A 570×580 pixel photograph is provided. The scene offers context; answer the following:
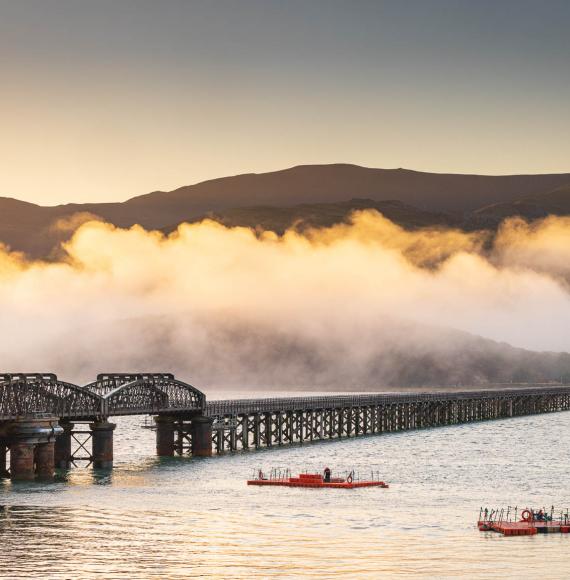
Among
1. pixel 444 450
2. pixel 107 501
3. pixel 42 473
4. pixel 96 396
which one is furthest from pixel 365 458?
pixel 107 501

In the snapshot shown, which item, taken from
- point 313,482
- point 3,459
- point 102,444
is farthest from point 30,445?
point 313,482

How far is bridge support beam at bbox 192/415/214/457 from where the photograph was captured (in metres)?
141

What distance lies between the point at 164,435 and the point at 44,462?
32.3 metres

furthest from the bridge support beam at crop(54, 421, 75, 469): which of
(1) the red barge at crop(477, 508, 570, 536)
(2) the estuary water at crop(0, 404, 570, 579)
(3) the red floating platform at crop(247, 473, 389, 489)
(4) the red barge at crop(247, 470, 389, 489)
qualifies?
(1) the red barge at crop(477, 508, 570, 536)

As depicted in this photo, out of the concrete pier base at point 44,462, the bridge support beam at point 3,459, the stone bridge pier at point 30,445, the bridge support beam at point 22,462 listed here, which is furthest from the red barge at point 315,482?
the bridge support beam at point 3,459

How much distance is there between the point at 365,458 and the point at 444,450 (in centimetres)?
2021

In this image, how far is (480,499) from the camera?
4048 inches

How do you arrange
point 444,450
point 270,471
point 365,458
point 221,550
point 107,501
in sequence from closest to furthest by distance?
point 221,550 → point 107,501 → point 270,471 → point 365,458 → point 444,450

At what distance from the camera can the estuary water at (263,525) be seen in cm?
7106

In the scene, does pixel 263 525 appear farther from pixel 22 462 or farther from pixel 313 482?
pixel 22 462

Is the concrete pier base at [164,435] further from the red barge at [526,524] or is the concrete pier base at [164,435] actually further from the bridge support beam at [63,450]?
the red barge at [526,524]

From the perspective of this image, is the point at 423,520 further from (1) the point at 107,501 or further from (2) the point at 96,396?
(2) the point at 96,396

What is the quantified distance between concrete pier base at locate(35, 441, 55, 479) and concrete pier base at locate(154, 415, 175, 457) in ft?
99.5

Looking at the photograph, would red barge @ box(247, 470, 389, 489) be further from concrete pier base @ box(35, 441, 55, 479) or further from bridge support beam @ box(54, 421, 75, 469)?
bridge support beam @ box(54, 421, 75, 469)
